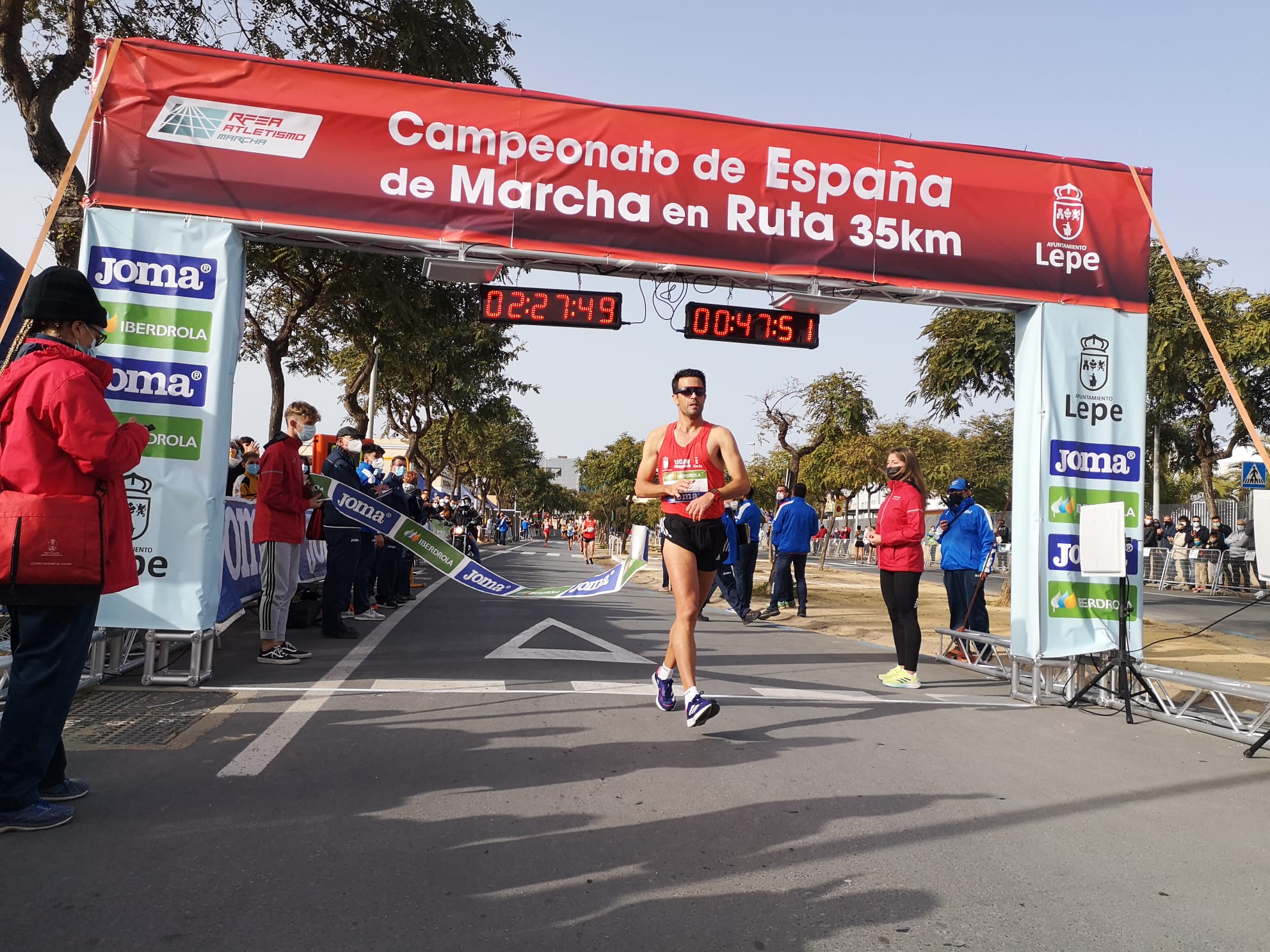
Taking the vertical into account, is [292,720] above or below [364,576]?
below

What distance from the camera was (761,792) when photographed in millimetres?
4469

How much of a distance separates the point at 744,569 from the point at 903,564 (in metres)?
6.49

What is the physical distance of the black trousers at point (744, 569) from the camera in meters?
14.1

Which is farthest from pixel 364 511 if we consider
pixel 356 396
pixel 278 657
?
pixel 356 396

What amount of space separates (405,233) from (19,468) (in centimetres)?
413

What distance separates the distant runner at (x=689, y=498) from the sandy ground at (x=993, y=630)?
565 centimetres

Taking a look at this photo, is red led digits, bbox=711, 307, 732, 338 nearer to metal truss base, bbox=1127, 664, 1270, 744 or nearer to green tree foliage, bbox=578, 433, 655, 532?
metal truss base, bbox=1127, 664, 1270, 744

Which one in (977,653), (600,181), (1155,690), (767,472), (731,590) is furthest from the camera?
(767,472)

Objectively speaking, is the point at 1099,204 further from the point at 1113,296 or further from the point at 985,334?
the point at 985,334

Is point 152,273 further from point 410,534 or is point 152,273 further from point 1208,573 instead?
point 1208,573

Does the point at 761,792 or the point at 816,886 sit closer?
the point at 816,886

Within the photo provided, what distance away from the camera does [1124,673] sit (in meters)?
7.29

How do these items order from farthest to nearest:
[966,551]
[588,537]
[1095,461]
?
[588,537] < [966,551] < [1095,461]

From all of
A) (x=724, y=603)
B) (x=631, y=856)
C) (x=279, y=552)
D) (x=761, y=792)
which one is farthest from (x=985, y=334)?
(x=631, y=856)
